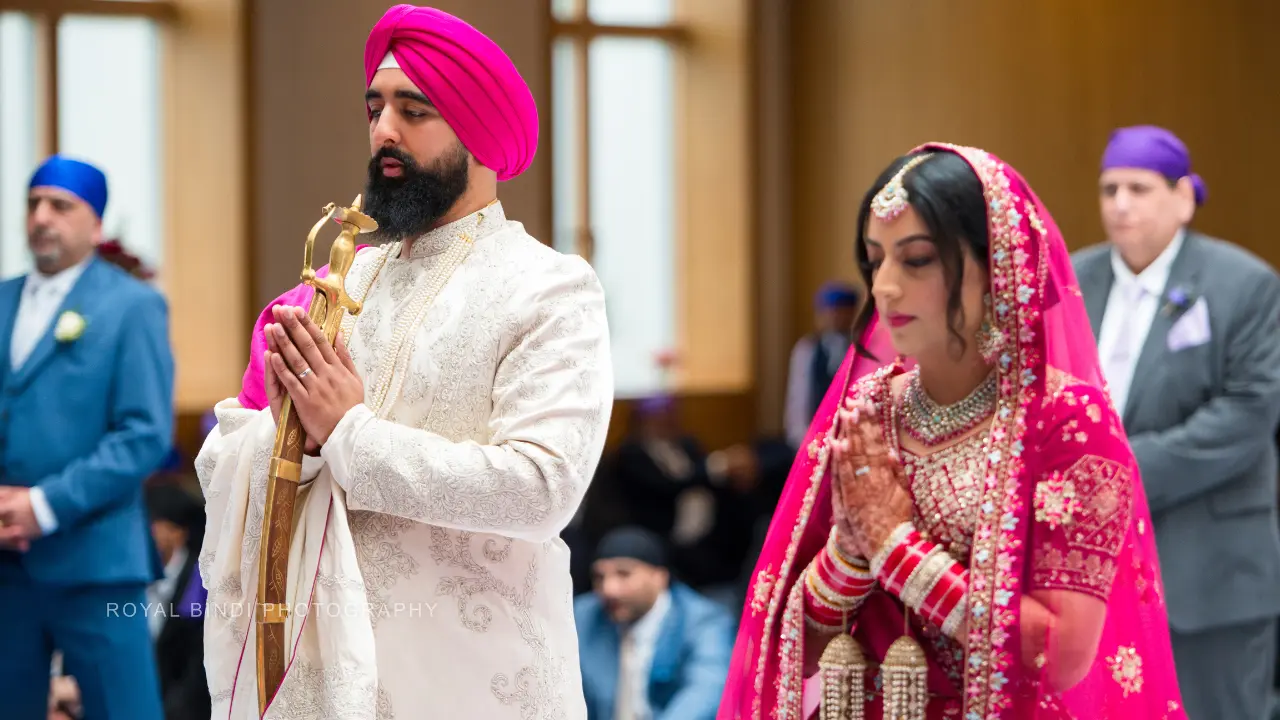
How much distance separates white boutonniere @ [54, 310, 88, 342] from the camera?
11.8 ft

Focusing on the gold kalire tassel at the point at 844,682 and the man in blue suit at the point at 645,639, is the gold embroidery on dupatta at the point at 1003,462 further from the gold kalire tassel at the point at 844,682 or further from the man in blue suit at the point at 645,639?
the man in blue suit at the point at 645,639

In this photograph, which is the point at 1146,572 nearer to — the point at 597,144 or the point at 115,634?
the point at 115,634

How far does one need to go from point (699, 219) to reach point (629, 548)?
470 centimetres

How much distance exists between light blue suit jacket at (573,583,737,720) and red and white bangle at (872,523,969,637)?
2.69 meters

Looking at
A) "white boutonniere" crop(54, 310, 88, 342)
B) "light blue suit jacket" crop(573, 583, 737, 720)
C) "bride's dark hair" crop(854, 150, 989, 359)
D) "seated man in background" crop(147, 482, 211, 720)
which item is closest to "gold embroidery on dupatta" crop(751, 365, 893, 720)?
"bride's dark hair" crop(854, 150, 989, 359)

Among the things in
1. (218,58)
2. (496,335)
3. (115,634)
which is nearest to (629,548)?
(115,634)

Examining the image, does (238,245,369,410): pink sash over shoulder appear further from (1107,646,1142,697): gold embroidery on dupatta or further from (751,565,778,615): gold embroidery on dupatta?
(1107,646,1142,697): gold embroidery on dupatta

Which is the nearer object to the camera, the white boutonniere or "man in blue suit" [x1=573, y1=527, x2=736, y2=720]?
the white boutonniere

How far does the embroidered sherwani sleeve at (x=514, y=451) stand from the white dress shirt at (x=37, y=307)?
188cm

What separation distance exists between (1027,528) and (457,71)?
1015 millimetres

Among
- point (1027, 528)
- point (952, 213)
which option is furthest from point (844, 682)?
point (952, 213)

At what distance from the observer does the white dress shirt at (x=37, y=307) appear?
3.67 metres

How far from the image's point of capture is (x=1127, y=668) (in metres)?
1.94

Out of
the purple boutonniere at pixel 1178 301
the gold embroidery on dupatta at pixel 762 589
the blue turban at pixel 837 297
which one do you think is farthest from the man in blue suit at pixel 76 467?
the blue turban at pixel 837 297
